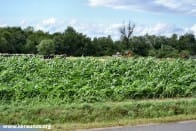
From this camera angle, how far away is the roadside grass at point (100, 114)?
8.81 meters

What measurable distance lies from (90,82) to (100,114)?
15.0 feet

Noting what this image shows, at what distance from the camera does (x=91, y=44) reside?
75.8m

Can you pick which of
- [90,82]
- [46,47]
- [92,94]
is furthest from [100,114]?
[46,47]

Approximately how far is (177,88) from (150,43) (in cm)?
6382

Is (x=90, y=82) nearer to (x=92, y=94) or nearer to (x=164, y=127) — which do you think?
(x=92, y=94)

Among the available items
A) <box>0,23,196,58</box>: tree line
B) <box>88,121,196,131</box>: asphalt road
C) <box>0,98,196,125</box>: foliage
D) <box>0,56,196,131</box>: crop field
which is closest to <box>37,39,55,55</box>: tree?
<box>0,23,196,58</box>: tree line

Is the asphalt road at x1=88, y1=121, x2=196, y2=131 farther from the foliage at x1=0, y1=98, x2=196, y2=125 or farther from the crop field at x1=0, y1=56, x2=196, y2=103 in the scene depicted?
the crop field at x1=0, y1=56, x2=196, y2=103

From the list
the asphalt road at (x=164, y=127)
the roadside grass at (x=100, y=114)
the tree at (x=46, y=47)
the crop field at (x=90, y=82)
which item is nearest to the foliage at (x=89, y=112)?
the roadside grass at (x=100, y=114)

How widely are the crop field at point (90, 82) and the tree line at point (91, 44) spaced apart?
50589mm

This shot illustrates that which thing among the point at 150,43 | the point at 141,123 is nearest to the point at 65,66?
the point at 141,123

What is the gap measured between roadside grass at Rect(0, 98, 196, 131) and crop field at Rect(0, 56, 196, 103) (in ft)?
5.15

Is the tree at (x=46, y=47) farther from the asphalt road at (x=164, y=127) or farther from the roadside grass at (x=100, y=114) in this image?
the asphalt road at (x=164, y=127)

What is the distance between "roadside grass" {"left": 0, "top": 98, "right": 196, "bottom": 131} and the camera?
881 cm

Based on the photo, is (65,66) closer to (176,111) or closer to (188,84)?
(188,84)
